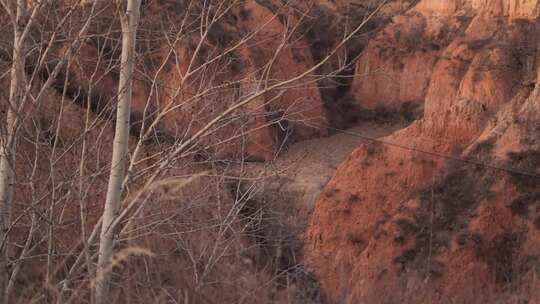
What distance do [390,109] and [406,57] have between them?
1569mm

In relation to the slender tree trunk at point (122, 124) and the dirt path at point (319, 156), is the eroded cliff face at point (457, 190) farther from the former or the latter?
the slender tree trunk at point (122, 124)

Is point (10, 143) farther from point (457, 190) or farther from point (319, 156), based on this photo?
point (319, 156)

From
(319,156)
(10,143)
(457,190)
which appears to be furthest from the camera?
(319,156)

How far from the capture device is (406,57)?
910 inches

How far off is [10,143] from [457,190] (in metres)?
9.56

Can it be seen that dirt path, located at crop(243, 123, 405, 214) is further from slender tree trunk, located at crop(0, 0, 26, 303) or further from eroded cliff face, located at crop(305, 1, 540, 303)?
slender tree trunk, located at crop(0, 0, 26, 303)

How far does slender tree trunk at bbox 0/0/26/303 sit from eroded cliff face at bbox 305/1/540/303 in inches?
210

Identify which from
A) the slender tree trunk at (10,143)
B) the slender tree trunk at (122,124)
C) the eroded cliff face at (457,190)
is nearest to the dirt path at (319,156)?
the eroded cliff face at (457,190)

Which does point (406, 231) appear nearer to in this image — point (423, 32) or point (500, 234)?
point (500, 234)

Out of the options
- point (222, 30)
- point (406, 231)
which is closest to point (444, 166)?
point (406, 231)

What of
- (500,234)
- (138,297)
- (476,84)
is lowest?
(500,234)

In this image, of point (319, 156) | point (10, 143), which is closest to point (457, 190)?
point (319, 156)

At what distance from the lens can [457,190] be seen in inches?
508

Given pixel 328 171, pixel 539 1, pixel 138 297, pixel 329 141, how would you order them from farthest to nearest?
pixel 329 141, pixel 328 171, pixel 539 1, pixel 138 297
